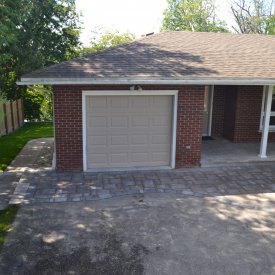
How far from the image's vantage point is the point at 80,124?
8.90 meters

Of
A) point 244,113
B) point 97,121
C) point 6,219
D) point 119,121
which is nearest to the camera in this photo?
point 6,219

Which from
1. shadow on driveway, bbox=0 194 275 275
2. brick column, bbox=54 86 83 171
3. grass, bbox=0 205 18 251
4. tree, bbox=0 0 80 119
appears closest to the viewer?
shadow on driveway, bbox=0 194 275 275

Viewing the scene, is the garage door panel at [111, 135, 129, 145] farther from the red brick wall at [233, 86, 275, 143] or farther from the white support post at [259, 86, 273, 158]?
the red brick wall at [233, 86, 275, 143]

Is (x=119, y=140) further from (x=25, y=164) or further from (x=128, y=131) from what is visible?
(x=25, y=164)

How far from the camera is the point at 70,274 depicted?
466 centimetres

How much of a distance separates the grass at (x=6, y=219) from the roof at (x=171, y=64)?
10.2ft

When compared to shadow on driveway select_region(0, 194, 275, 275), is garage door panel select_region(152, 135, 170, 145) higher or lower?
higher

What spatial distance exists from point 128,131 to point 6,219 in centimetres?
419

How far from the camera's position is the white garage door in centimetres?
905

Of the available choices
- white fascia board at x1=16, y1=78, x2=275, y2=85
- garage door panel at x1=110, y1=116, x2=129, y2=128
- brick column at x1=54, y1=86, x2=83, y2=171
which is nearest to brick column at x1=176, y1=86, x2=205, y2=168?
white fascia board at x1=16, y1=78, x2=275, y2=85

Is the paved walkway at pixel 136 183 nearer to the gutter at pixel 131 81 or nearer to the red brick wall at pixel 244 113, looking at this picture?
the gutter at pixel 131 81

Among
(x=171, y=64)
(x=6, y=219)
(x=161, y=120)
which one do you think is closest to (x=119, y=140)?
(x=161, y=120)

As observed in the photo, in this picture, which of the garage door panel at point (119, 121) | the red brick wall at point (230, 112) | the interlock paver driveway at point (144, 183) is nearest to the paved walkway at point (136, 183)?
the interlock paver driveway at point (144, 183)

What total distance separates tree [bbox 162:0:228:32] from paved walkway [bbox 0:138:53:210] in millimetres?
31519
